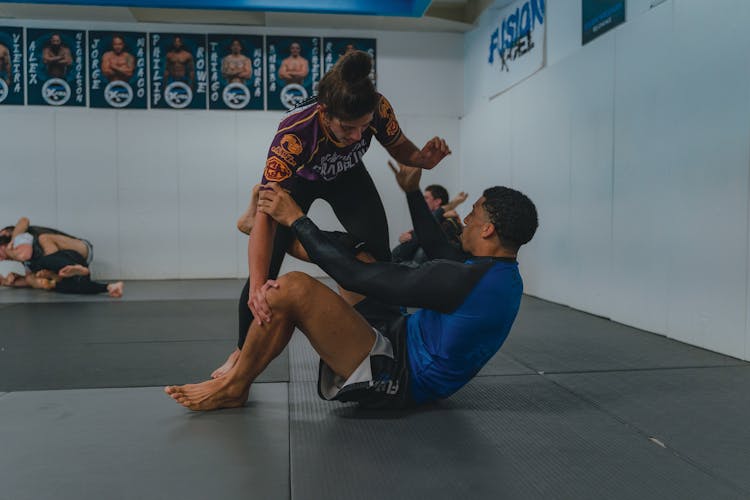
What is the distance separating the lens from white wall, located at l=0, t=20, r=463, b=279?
7.50 meters

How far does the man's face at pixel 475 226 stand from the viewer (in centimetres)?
189

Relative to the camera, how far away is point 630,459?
1707mm

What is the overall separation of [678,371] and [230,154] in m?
6.38

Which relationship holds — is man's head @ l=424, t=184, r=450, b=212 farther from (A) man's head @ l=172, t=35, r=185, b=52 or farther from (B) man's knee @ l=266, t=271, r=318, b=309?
(A) man's head @ l=172, t=35, r=185, b=52

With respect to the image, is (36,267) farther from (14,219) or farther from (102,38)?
(102,38)

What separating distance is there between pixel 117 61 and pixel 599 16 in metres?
6.06

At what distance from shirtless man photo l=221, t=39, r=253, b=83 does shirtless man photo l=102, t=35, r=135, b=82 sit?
1218mm

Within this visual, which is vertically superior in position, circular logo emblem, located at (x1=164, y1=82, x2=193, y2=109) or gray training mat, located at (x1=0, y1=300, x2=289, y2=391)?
circular logo emblem, located at (x1=164, y1=82, x2=193, y2=109)

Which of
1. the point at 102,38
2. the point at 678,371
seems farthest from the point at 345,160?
the point at 102,38

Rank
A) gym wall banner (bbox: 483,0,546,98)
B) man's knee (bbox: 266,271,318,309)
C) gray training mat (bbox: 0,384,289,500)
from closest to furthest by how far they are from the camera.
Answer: gray training mat (bbox: 0,384,289,500)
man's knee (bbox: 266,271,318,309)
gym wall banner (bbox: 483,0,546,98)

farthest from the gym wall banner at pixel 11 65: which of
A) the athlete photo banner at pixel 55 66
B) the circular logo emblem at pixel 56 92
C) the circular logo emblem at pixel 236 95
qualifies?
the circular logo emblem at pixel 236 95

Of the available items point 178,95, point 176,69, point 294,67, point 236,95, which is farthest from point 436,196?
point 176,69

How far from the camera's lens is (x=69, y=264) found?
6.12 meters

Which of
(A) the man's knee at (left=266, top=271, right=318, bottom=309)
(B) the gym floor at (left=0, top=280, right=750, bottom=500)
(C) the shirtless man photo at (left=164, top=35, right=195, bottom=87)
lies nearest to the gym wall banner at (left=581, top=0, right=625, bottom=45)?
(B) the gym floor at (left=0, top=280, right=750, bottom=500)
